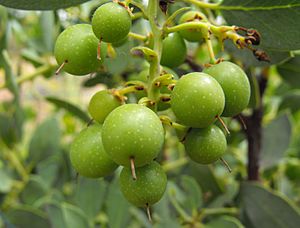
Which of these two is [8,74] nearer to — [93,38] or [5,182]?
[5,182]

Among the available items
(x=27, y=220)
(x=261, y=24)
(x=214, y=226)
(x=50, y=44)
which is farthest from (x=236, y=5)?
(x=50, y=44)

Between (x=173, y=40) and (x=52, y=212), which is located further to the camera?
(x=52, y=212)

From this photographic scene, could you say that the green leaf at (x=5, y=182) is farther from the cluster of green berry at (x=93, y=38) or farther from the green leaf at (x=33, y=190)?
the cluster of green berry at (x=93, y=38)

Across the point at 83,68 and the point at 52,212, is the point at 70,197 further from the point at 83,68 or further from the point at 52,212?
the point at 83,68

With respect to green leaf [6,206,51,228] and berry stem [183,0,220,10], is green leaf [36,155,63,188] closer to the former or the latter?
green leaf [6,206,51,228]

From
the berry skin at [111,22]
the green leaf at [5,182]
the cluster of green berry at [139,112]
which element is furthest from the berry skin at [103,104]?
the green leaf at [5,182]
